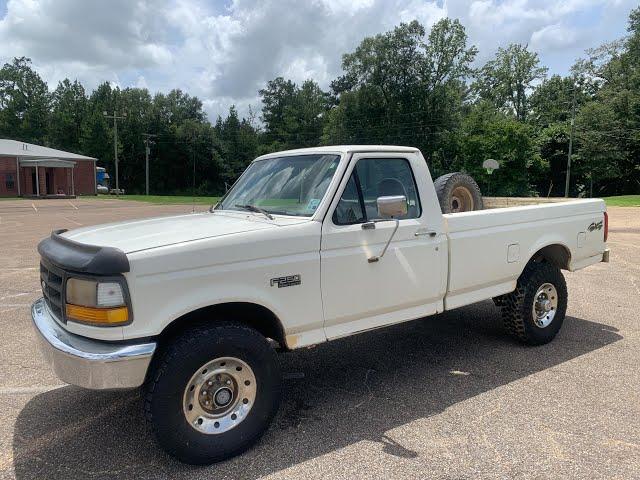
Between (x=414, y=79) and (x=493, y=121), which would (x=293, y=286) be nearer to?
(x=493, y=121)

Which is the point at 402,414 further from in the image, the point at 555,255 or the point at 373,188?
the point at 555,255

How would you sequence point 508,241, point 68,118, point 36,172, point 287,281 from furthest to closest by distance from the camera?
point 68,118
point 36,172
point 508,241
point 287,281

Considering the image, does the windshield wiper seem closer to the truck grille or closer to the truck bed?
the truck grille

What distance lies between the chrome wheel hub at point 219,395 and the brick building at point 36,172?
174 feet

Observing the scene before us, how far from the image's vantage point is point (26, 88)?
83.4 m

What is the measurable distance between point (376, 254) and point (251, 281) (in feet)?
3.50

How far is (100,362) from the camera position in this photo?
Result: 2.80 m

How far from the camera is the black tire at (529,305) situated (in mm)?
5133

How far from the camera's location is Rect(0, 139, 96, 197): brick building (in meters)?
48.6

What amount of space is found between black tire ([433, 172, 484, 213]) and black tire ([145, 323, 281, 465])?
2.79 m

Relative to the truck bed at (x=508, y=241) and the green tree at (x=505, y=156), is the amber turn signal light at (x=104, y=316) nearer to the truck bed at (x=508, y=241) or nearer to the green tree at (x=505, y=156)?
the truck bed at (x=508, y=241)

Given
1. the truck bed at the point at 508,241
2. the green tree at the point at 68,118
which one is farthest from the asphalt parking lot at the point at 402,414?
the green tree at the point at 68,118

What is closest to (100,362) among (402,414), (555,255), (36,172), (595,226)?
(402,414)

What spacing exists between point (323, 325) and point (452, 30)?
63.6m
